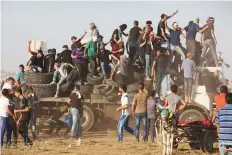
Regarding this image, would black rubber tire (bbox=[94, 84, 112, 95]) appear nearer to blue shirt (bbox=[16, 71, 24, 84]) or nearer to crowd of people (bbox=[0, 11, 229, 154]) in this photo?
crowd of people (bbox=[0, 11, 229, 154])

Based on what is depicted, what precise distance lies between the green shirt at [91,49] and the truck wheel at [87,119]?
7.20ft

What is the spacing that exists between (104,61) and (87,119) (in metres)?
2.55

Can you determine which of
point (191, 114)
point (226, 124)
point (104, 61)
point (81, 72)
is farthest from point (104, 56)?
point (226, 124)

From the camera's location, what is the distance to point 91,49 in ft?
65.8

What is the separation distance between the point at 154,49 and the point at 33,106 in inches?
208

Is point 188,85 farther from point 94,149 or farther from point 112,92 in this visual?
point 94,149

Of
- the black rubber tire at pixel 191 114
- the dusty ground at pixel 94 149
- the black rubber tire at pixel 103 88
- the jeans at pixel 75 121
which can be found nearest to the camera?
the dusty ground at pixel 94 149

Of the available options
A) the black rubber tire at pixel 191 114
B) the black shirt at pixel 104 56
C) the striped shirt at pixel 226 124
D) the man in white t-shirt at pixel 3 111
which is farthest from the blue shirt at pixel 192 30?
the striped shirt at pixel 226 124

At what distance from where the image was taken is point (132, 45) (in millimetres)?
20344

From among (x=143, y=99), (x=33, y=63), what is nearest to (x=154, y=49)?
(x=143, y=99)

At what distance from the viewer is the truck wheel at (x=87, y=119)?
19469mm

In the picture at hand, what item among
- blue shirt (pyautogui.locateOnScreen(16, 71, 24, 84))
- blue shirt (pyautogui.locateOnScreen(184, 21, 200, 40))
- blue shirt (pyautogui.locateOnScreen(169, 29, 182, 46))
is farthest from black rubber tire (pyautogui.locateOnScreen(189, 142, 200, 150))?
blue shirt (pyautogui.locateOnScreen(16, 71, 24, 84))

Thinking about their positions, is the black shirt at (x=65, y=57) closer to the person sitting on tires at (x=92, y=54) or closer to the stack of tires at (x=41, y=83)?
the person sitting on tires at (x=92, y=54)

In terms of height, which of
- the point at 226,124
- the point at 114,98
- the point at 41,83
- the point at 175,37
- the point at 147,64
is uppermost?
the point at 175,37
